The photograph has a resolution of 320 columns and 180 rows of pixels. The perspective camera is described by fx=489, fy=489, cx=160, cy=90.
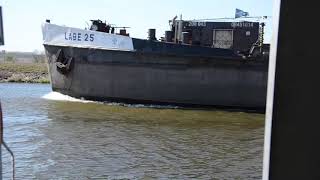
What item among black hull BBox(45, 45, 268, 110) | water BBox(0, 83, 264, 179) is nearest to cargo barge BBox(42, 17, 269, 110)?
black hull BBox(45, 45, 268, 110)

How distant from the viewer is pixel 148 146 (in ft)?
30.3

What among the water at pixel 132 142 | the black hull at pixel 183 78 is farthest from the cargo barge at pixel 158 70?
the water at pixel 132 142

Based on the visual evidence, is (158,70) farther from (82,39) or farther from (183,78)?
(82,39)

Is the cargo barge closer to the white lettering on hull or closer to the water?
the white lettering on hull

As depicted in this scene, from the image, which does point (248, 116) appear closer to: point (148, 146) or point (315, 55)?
point (148, 146)

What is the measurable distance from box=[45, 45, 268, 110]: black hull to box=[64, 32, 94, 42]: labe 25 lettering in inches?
24.2

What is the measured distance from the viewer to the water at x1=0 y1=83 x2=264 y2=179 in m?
7.05

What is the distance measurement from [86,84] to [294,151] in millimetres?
16056

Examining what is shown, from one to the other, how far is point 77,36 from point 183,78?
4.36m

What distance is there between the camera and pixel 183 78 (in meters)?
16.3

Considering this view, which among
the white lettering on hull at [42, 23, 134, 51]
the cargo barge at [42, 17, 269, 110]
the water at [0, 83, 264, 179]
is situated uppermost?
the white lettering on hull at [42, 23, 134, 51]

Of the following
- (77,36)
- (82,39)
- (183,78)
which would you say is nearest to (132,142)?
(183,78)

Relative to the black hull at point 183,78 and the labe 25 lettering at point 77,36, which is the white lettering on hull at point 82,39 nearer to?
the labe 25 lettering at point 77,36

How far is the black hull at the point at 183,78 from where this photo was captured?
16.2 m
